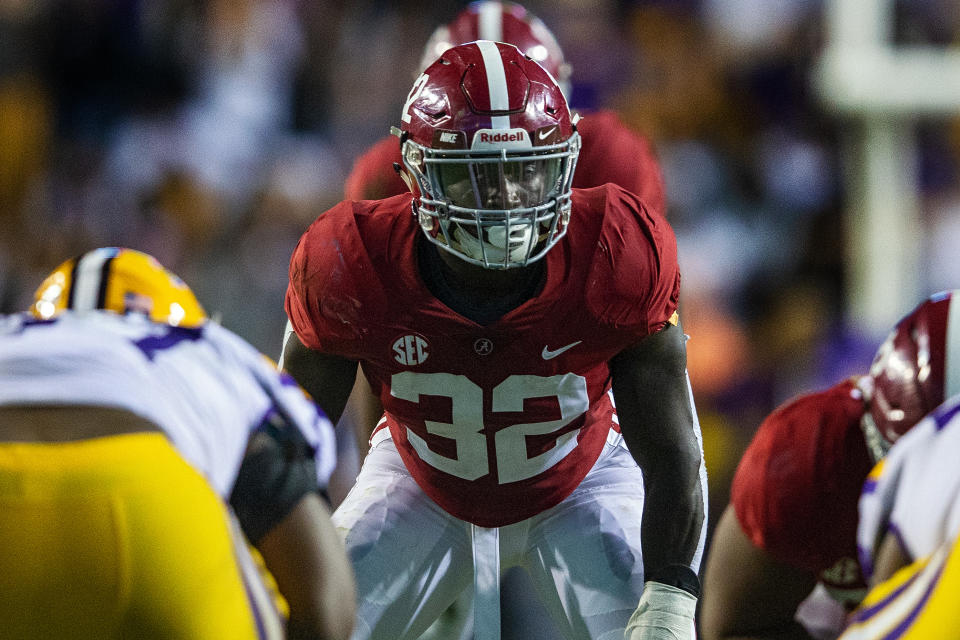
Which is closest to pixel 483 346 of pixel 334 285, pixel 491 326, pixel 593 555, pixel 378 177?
pixel 491 326

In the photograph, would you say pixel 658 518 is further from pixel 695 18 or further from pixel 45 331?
pixel 695 18

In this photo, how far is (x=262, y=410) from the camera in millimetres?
1690

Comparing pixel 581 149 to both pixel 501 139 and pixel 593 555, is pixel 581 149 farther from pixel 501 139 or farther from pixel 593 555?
pixel 593 555

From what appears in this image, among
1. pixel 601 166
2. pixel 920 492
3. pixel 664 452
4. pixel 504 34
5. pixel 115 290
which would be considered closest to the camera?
pixel 920 492

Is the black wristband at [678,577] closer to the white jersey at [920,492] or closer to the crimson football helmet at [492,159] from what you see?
the crimson football helmet at [492,159]

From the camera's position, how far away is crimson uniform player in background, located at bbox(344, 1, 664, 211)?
3.14 m

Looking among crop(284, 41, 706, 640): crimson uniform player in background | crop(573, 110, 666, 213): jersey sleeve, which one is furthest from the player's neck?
crop(573, 110, 666, 213): jersey sleeve

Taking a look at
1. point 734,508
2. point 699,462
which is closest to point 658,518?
point 699,462

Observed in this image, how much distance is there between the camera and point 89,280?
81.7 inches

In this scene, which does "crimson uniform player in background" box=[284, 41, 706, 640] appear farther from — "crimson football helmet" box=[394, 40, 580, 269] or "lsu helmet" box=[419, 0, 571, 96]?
"lsu helmet" box=[419, 0, 571, 96]

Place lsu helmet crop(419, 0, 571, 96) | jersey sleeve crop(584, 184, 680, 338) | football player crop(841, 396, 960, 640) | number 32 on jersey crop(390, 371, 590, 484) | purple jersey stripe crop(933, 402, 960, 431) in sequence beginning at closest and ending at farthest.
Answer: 1. football player crop(841, 396, 960, 640)
2. purple jersey stripe crop(933, 402, 960, 431)
3. jersey sleeve crop(584, 184, 680, 338)
4. number 32 on jersey crop(390, 371, 590, 484)
5. lsu helmet crop(419, 0, 571, 96)

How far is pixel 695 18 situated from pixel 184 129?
2582 mm

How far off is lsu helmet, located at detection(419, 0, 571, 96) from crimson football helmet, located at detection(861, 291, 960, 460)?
1.59m

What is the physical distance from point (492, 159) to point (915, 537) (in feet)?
3.42
